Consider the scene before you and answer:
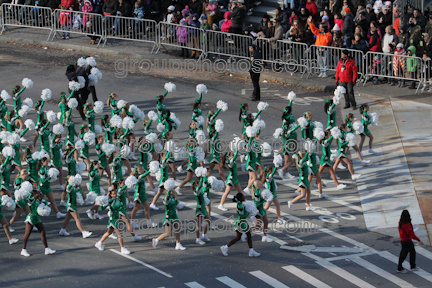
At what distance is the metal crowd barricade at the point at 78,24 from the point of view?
28.1 m

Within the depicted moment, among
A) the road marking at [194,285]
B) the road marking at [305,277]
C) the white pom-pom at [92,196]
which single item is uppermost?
the white pom-pom at [92,196]

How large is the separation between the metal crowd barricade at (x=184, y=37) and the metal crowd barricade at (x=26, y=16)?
5001mm

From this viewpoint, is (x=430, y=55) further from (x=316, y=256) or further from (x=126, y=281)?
(x=126, y=281)

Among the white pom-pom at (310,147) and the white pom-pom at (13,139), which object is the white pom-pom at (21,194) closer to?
the white pom-pom at (13,139)

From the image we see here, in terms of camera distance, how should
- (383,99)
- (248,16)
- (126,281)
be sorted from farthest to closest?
(248,16) → (383,99) → (126,281)

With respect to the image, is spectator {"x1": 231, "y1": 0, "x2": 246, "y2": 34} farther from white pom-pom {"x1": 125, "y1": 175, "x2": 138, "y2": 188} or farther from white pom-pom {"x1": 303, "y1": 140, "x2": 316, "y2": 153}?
white pom-pom {"x1": 125, "y1": 175, "x2": 138, "y2": 188}

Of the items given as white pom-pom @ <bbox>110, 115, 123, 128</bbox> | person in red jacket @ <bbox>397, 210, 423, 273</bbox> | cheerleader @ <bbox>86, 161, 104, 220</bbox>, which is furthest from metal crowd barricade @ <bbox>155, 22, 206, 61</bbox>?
person in red jacket @ <bbox>397, 210, 423, 273</bbox>

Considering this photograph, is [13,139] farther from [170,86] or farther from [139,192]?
[170,86]

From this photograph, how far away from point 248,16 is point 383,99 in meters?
8.02

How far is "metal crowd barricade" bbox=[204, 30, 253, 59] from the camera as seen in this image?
85.4ft

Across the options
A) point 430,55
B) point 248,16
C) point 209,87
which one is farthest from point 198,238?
point 248,16

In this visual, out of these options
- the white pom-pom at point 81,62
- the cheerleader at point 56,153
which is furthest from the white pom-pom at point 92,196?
the white pom-pom at point 81,62

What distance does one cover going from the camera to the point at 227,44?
2630 cm

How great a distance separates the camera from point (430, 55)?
78.6 feet
